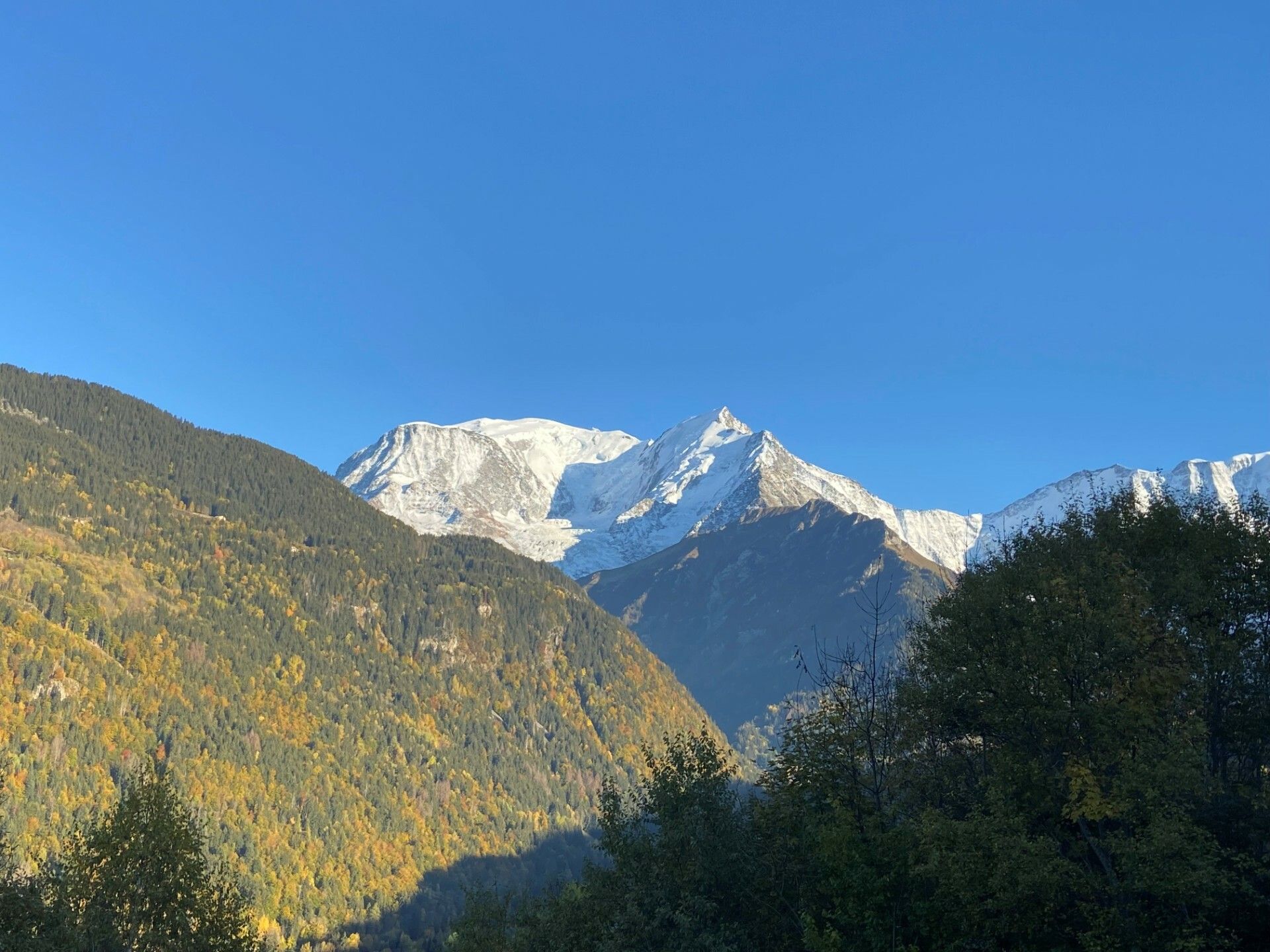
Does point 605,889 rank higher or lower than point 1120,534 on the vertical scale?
lower

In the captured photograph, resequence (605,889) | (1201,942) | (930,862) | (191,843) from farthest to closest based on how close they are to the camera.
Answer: (191,843) → (605,889) → (930,862) → (1201,942)

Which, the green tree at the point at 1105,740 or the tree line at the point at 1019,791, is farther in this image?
the tree line at the point at 1019,791

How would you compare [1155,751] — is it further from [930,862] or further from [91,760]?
[91,760]

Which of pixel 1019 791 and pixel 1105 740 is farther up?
pixel 1105 740

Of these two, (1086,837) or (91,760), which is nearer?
(1086,837)

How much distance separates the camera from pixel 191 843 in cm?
5584

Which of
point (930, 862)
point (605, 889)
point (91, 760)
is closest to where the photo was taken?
point (930, 862)

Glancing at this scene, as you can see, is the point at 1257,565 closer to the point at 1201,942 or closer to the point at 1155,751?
the point at 1155,751

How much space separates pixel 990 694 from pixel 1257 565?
1643cm

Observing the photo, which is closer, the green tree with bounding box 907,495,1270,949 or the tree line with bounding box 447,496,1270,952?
the green tree with bounding box 907,495,1270,949

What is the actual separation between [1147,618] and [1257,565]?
8.30 meters

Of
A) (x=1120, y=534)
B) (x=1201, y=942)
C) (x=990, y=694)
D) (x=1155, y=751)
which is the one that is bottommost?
(x=1201, y=942)

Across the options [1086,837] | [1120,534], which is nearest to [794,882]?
[1086,837]

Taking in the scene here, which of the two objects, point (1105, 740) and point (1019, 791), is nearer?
point (1105, 740)
